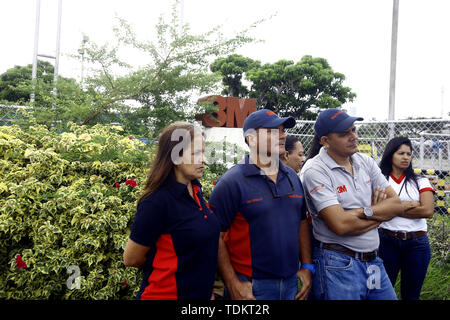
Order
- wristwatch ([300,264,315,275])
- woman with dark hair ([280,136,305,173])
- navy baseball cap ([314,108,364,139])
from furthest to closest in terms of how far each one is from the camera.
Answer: woman with dark hair ([280,136,305,173]) < navy baseball cap ([314,108,364,139]) < wristwatch ([300,264,315,275])

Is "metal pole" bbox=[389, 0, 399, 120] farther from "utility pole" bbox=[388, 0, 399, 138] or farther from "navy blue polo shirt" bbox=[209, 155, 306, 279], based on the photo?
"navy blue polo shirt" bbox=[209, 155, 306, 279]

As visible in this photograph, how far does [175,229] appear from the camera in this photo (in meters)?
1.98

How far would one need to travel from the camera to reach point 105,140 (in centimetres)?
404

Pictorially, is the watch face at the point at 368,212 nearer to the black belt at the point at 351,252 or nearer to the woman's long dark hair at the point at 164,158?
the black belt at the point at 351,252

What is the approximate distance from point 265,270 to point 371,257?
0.75 m

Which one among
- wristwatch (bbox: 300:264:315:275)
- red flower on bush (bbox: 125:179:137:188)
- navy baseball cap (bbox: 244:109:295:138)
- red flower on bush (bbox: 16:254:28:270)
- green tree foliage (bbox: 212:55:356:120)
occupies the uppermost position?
green tree foliage (bbox: 212:55:356:120)

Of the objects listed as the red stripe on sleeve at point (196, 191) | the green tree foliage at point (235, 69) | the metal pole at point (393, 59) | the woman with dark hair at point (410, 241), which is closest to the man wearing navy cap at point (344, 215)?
→ the woman with dark hair at point (410, 241)

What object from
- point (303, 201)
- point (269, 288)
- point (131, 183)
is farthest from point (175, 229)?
point (131, 183)

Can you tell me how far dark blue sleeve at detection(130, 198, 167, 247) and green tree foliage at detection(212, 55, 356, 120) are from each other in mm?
24746

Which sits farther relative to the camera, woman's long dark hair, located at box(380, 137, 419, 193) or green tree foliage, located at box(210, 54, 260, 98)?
green tree foliage, located at box(210, 54, 260, 98)

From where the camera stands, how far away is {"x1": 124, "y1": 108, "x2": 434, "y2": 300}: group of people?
2.01 meters

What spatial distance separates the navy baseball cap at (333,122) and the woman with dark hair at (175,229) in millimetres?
978

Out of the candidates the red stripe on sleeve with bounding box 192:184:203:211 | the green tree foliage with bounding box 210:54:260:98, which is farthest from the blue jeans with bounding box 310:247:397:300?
the green tree foliage with bounding box 210:54:260:98
